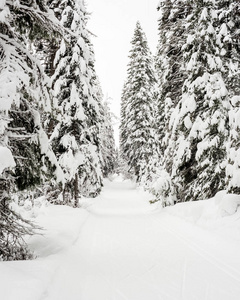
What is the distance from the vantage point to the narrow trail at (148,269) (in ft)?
13.3

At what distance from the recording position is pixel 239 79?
1074 cm

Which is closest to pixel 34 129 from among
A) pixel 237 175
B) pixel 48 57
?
pixel 237 175

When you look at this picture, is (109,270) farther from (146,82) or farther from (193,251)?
(146,82)

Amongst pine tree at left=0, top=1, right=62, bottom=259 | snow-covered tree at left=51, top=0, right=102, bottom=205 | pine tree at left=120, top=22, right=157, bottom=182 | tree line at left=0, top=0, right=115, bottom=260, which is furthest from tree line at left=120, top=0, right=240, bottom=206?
pine tree at left=120, top=22, right=157, bottom=182

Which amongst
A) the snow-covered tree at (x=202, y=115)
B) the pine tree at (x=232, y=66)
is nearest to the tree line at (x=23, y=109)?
the pine tree at (x=232, y=66)

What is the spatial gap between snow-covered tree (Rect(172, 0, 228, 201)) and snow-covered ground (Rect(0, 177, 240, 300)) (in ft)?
5.94

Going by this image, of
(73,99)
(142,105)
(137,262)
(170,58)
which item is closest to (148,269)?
(137,262)

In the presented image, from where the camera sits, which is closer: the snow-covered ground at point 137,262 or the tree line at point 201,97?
the snow-covered ground at point 137,262

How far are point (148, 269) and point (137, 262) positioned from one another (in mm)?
488

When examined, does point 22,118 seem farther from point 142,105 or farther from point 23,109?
point 142,105

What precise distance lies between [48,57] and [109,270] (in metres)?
12.6

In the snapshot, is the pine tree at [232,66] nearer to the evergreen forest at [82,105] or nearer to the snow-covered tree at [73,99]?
the evergreen forest at [82,105]

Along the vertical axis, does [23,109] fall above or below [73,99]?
below

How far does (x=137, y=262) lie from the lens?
563 centimetres
